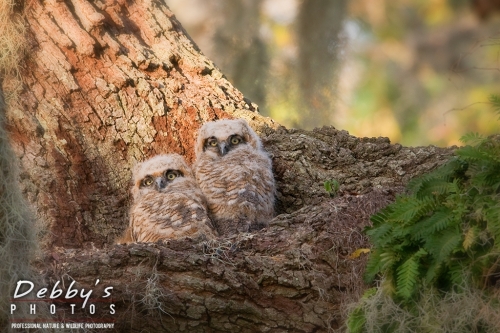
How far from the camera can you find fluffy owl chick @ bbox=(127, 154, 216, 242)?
12.5 ft

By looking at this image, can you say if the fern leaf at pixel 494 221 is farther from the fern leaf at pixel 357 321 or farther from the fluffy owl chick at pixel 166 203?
the fluffy owl chick at pixel 166 203

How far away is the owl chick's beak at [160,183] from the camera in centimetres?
409

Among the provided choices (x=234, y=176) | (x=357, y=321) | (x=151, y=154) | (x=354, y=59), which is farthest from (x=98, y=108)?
(x=354, y=59)

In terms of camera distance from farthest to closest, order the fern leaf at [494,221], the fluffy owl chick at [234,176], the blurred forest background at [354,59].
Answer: the blurred forest background at [354,59]
the fluffy owl chick at [234,176]
the fern leaf at [494,221]

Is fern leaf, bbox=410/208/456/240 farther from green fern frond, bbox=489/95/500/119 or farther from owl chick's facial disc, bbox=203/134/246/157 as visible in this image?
owl chick's facial disc, bbox=203/134/246/157

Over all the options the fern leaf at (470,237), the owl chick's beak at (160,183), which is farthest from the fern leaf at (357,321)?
the owl chick's beak at (160,183)

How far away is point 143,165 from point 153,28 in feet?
3.11

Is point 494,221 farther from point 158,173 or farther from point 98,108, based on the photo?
point 98,108

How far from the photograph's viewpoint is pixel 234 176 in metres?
4.07

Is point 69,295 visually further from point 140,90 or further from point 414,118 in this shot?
point 414,118

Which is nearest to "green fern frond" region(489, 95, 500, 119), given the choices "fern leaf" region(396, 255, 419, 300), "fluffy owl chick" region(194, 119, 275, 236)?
"fern leaf" region(396, 255, 419, 300)

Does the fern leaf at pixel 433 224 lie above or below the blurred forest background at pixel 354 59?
below

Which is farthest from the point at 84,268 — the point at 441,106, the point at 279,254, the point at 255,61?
the point at 441,106

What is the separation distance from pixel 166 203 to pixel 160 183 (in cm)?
18
